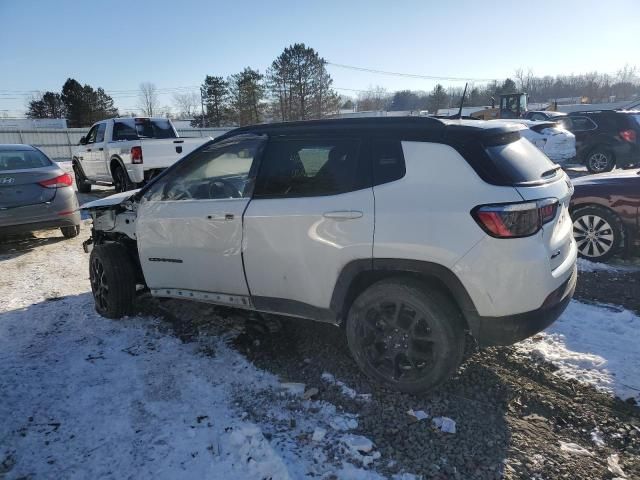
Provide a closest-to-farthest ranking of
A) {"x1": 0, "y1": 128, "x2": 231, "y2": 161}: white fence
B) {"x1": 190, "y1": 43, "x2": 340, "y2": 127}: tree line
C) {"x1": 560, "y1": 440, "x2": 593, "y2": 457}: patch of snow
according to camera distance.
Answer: {"x1": 560, "y1": 440, "x2": 593, "y2": 457}: patch of snow → {"x1": 0, "y1": 128, "x2": 231, "y2": 161}: white fence → {"x1": 190, "y1": 43, "x2": 340, "y2": 127}: tree line

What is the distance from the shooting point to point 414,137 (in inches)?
117

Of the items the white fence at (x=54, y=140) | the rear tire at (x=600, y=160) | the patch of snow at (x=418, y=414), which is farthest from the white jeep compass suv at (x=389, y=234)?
the white fence at (x=54, y=140)

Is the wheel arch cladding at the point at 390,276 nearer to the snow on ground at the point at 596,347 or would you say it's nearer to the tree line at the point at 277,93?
the snow on ground at the point at 596,347

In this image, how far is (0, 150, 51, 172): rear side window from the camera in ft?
23.9

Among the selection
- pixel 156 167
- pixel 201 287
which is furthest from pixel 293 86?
pixel 201 287

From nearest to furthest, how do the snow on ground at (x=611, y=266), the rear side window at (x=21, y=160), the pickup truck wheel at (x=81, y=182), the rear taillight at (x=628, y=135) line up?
the snow on ground at (x=611, y=266), the rear side window at (x=21, y=160), the pickup truck wheel at (x=81, y=182), the rear taillight at (x=628, y=135)

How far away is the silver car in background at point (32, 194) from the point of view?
6.79m

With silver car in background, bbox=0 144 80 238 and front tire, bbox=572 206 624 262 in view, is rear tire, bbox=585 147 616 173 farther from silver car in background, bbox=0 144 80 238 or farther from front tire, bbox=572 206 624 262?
silver car in background, bbox=0 144 80 238

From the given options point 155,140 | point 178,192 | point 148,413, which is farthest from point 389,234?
point 155,140

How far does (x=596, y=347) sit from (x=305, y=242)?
2474 millimetres

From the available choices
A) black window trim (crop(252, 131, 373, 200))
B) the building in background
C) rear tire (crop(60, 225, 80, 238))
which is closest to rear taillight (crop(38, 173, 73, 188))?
rear tire (crop(60, 225, 80, 238))

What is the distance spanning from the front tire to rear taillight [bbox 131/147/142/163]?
8.54 meters

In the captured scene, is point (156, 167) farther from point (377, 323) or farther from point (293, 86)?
point (293, 86)

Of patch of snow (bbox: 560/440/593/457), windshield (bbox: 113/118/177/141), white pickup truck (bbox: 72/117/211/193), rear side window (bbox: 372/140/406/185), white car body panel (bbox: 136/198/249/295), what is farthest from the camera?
windshield (bbox: 113/118/177/141)
